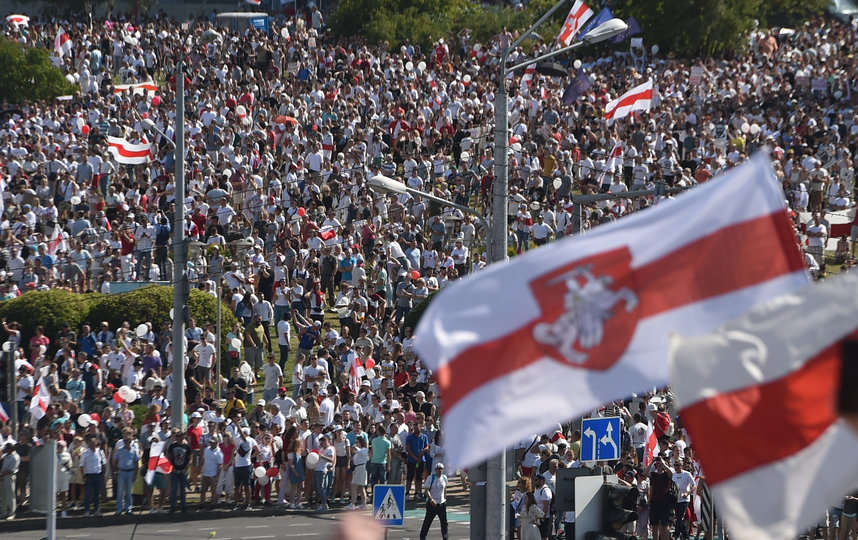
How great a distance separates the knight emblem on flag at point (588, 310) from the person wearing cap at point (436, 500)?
1623 cm

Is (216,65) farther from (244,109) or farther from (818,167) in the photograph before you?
(818,167)

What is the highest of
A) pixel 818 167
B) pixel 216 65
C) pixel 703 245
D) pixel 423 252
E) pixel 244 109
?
pixel 216 65

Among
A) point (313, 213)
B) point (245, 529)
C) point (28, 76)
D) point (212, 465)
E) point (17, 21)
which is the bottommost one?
point (245, 529)

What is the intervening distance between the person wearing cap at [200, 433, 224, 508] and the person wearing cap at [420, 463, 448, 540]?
12.8 ft

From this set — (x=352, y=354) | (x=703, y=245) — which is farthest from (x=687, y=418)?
(x=352, y=354)

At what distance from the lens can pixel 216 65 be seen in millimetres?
49094

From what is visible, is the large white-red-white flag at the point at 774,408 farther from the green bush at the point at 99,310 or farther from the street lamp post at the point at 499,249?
the green bush at the point at 99,310

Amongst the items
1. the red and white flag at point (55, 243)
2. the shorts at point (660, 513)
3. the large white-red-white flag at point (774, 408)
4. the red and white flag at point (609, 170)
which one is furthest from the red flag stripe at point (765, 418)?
the red and white flag at point (609, 170)

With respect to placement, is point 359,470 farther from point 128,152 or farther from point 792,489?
point 792,489

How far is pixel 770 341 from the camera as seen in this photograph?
5969 millimetres

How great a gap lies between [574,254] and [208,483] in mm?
19408

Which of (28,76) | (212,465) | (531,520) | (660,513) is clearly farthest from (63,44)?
(660,513)

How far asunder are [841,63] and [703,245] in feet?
142

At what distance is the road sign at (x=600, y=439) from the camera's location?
21.4 metres
